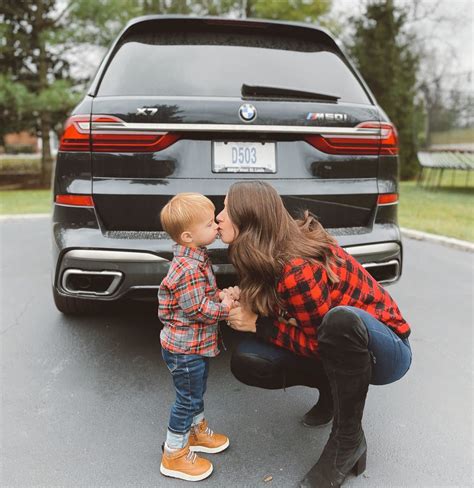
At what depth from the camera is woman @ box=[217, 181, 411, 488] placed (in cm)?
175

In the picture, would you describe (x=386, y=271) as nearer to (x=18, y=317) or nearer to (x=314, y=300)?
(x=314, y=300)

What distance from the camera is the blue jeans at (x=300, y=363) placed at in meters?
1.82

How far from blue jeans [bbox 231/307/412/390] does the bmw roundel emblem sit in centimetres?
105

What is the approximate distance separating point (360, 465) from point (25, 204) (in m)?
9.99

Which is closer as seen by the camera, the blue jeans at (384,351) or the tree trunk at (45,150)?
the blue jeans at (384,351)

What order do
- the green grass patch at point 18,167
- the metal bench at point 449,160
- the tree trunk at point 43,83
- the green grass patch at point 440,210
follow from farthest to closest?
the green grass patch at point 18,167 → the tree trunk at point 43,83 → the metal bench at point 449,160 → the green grass patch at point 440,210

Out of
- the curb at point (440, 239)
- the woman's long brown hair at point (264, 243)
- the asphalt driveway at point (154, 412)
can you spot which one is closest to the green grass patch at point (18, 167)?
the curb at point (440, 239)

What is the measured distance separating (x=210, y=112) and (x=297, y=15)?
54.4 feet

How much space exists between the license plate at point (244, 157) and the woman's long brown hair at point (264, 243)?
2.27 feet

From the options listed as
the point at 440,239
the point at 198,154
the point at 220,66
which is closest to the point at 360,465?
the point at 198,154

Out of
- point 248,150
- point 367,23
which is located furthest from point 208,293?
point 367,23

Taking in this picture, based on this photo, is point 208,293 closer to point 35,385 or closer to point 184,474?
point 184,474

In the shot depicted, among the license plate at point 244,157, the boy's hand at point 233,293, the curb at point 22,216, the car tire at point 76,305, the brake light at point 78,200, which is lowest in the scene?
the curb at point 22,216

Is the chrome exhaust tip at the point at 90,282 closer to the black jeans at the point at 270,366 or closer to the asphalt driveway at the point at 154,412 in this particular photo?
the asphalt driveway at the point at 154,412
